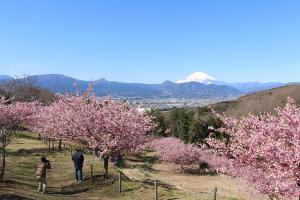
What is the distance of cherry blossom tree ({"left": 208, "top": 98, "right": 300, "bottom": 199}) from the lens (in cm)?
1266

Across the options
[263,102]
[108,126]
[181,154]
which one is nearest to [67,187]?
[108,126]

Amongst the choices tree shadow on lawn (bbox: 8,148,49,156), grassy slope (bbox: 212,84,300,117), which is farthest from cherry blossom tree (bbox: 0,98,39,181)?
grassy slope (bbox: 212,84,300,117)

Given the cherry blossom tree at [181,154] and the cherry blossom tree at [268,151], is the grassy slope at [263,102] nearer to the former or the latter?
the cherry blossom tree at [181,154]

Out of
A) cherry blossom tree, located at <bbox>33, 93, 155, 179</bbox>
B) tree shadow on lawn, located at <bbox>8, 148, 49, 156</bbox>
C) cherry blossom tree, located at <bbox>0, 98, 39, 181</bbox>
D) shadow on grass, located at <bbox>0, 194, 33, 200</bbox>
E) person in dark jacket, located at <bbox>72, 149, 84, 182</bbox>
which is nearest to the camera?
shadow on grass, located at <bbox>0, 194, 33, 200</bbox>

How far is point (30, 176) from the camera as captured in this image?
114 ft

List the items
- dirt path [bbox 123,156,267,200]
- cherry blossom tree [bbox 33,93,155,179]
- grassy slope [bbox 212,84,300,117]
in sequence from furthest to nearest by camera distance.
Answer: grassy slope [bbox 212,84,300,117] < dirt path [bbox 123,156,267,200] < cherry blossom tree [bbox 33,93,155,179]

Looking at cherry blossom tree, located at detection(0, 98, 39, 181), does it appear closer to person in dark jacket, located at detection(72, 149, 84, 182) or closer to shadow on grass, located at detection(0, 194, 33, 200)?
person in dark jacket, located at detection(72, 149, 84, 182)

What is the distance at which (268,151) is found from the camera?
518 inches

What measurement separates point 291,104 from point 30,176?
25.8 meters

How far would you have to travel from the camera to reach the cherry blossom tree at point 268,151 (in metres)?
12.7

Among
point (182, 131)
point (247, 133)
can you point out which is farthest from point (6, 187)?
point (182, 131)

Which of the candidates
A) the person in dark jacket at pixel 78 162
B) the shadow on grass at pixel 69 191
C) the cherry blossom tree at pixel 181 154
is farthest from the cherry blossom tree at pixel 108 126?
the cherry blossom tree at pixel 181 154

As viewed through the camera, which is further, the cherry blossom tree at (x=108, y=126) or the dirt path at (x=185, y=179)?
the dirt path at (x=185, y=179)

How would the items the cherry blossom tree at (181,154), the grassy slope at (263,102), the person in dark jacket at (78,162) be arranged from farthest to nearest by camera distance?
the grassy slope at (263,102) < the cherry blossom tree at (181,154) < the person in dark jacket at (78,162)
